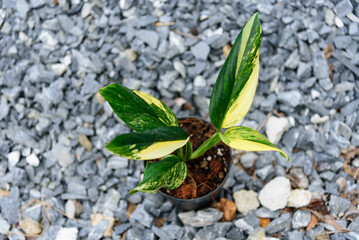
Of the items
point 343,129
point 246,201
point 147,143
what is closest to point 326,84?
point 343,129

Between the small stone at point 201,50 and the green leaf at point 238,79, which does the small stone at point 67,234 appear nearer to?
the green leaf at point 238,79

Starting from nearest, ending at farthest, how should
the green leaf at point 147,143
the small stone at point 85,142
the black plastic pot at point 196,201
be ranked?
the green leaf at point 147,143, the black plastic pot at point 196,201, the small stone at point 85,142

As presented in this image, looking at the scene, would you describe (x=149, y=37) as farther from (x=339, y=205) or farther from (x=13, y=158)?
(x=339, y=205)

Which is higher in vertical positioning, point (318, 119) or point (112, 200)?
point (318, 119)

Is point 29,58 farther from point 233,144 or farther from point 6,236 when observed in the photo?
point 233,144

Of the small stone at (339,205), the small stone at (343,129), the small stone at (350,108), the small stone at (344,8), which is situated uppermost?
the small stone at (344,8)

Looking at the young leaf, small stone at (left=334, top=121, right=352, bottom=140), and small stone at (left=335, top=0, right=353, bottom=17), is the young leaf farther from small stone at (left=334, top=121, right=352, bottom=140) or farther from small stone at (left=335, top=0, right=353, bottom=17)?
small stone at (left=335, top=0, right=353, bottom=17)

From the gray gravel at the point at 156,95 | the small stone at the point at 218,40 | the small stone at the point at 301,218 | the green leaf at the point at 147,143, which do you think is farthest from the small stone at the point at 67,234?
the small stone at the point at 218,40
